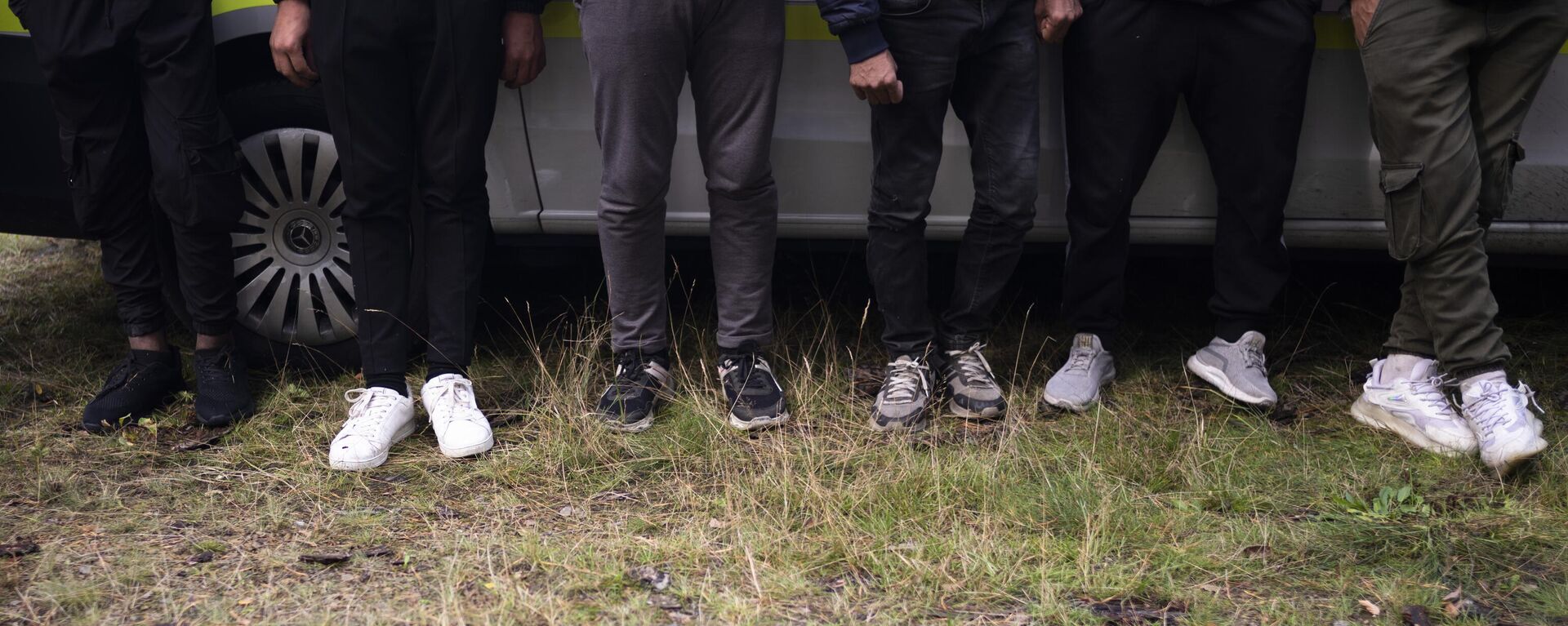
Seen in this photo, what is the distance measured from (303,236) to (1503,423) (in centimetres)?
302

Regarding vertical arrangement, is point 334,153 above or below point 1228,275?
above

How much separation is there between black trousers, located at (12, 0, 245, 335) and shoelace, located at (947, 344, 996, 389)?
1.90 metres

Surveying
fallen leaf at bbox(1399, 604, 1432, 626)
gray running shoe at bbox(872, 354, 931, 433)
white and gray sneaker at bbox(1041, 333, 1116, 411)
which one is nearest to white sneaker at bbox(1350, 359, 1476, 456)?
white and gray sneaker at bbox(1041, 333, 1116, 411)

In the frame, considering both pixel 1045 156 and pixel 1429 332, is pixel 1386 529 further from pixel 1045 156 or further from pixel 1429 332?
pixel 1045 156

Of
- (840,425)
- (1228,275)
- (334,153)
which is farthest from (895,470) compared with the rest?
(334,153)

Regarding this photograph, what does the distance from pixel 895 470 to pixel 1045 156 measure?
1015mm

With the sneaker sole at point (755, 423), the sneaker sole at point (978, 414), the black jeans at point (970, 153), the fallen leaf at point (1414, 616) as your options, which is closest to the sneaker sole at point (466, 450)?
the sneaker sole at point (755, 423)

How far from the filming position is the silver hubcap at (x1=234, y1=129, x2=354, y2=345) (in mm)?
3100

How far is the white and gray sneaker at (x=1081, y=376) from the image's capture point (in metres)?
3.01

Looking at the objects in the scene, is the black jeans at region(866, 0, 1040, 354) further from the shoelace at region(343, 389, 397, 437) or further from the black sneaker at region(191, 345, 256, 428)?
the black sneaker at region(191, 345, 256, 428)

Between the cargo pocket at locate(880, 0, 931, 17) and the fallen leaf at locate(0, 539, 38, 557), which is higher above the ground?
the cargo pocket at locate(880, 0, 931, 17)

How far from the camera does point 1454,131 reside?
2.61 metres

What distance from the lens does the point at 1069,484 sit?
252 centimetres

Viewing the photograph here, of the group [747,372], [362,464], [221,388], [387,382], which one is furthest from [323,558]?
[747,372]
